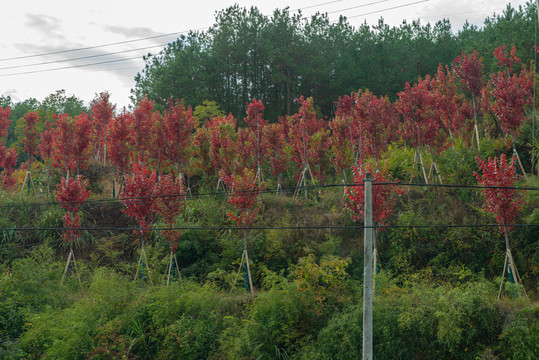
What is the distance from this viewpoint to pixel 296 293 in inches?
452

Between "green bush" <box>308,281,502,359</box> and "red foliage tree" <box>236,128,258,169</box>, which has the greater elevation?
"red foliage tree" <box>236,128,258,169</box>

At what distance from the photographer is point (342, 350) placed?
10.4 meters

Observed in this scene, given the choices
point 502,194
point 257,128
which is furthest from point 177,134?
point 502,194

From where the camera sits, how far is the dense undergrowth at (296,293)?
10.2 meters

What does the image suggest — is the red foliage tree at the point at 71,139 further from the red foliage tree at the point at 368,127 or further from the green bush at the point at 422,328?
the green bush at the point at 422,328

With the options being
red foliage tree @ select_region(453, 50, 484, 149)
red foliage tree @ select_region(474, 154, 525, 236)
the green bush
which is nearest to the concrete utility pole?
the green bush

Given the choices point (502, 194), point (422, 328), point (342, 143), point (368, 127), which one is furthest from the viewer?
point (342, 143)

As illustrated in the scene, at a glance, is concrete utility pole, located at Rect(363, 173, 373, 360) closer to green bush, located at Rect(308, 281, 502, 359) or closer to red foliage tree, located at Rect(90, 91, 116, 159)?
green bush, located at Rect(308, 281, 502, 359)

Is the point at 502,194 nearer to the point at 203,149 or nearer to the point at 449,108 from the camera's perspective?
the point at 449,108

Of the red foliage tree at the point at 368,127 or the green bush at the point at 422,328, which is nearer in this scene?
the green bush at the point at 422,328

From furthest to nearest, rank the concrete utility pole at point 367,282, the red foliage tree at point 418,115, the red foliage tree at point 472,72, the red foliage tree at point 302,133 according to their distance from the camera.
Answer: the red foliage tree at point 302,133 < the red foliage tree at point 472,72 < the red foliage tree at point 418,115 < the concrete utility pole at point 367,282

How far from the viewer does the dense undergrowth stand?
33.4 ft

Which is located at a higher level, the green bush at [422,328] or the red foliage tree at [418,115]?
the red foliage tree at [418,115]

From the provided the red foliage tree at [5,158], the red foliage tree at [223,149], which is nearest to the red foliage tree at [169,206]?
the red foliage tree at [223,149]
